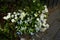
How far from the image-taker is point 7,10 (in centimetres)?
389

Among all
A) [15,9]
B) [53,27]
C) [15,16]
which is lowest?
[53,27]

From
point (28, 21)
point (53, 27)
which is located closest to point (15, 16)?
point (28, 21)

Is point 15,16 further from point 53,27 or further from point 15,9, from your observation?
point 53,27

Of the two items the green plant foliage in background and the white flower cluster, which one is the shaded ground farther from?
the white flower cluster

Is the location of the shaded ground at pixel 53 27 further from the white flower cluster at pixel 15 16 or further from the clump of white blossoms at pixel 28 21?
the white flower cluster at pixel 15 16

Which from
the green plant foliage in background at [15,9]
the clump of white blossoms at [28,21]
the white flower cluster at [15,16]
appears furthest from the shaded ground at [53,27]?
the white flower cluster at [15,16]

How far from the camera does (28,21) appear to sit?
11.8ft

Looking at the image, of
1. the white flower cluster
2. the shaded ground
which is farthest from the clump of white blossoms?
the shaded ground

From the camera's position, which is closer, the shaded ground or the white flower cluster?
the shaded ground

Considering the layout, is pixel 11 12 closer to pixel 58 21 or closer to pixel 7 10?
pixel 7 10

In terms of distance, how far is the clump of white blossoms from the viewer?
3.52 metres

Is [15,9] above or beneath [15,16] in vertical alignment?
above

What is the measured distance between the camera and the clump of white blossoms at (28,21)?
3.52 meters

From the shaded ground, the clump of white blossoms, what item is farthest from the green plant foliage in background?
→ the shaded ground
